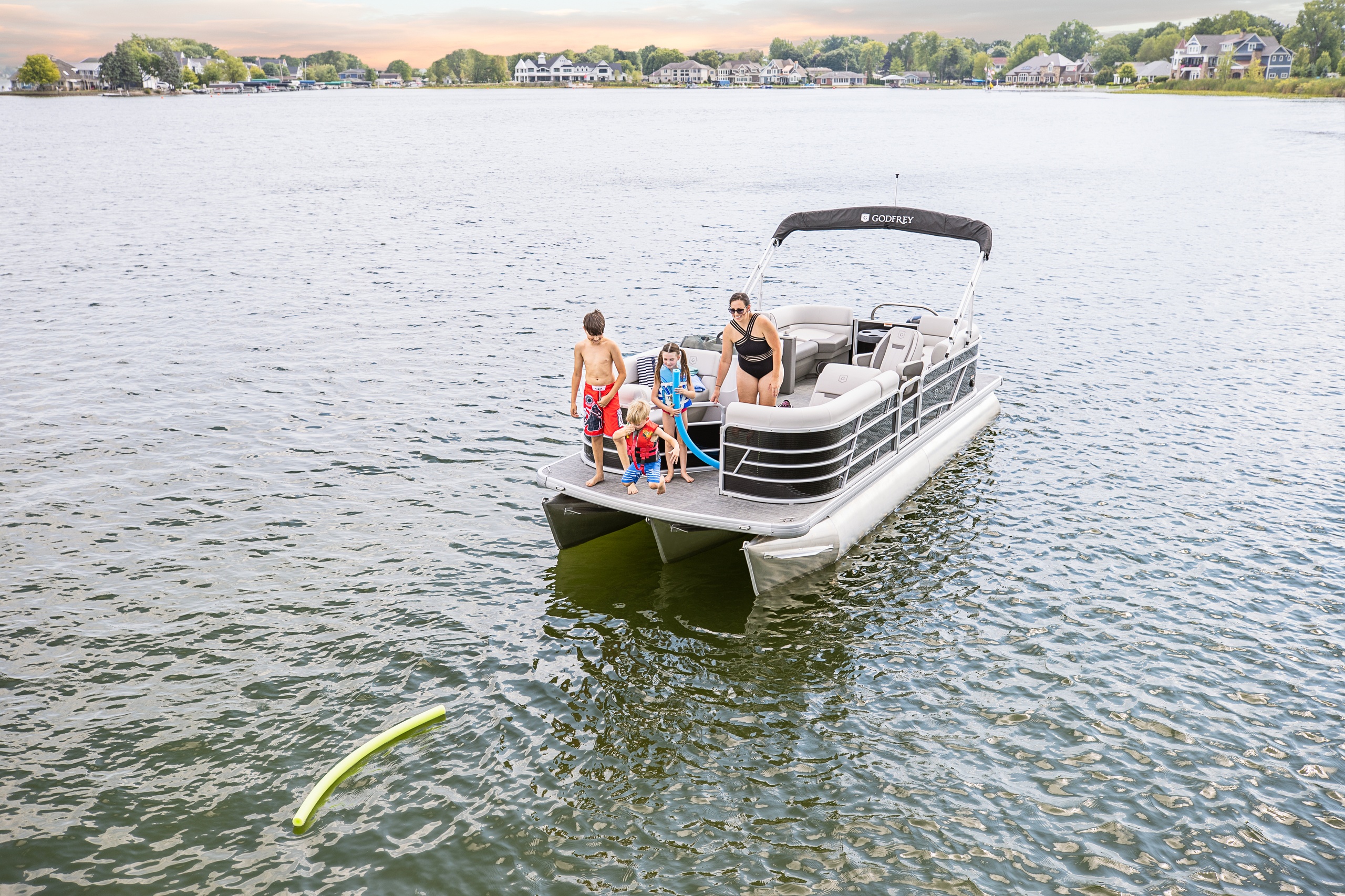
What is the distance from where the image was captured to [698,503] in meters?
9.42

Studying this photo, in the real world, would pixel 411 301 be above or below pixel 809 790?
above

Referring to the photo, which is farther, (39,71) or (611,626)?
(39,71)

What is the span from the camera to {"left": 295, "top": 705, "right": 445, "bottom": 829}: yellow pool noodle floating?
6.74 metres

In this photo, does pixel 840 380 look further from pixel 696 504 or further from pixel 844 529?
pixel 696 504

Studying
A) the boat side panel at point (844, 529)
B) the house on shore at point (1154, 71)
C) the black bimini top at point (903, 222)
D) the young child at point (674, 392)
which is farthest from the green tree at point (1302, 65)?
the young child at point (674, 392)

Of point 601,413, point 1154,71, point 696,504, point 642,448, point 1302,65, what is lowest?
point 696,504

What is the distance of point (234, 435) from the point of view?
47.4 feet

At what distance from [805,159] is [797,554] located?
191 ft

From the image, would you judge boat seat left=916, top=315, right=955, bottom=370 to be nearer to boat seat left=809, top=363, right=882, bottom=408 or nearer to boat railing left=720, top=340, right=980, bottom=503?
boat seat left=809, top=363, right=882, bottom=408

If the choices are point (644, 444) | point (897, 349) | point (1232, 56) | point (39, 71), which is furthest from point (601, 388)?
point (39, 71)

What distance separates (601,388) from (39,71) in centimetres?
23791

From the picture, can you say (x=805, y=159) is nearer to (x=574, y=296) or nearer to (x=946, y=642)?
(x=574, y=296)

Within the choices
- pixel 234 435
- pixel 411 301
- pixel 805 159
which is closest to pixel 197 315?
pixel 411 301

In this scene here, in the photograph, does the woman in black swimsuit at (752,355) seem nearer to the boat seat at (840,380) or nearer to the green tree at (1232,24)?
the boat seat at (840,380)
